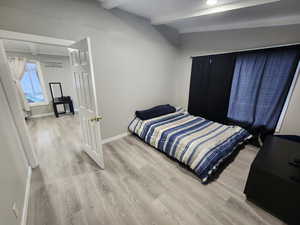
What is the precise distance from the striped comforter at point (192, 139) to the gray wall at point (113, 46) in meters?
0.63

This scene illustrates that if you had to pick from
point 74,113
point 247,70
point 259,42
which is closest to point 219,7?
point 259,42

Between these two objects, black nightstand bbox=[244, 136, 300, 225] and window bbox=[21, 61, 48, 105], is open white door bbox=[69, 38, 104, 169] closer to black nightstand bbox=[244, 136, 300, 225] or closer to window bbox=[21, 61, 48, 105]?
black nightstand bbox=[244, 136, 300, 225]

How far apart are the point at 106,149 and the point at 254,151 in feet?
9.94

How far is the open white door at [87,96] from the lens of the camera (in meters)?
1.63

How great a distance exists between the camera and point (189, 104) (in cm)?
361

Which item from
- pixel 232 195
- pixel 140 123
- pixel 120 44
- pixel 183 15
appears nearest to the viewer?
pixel 232 195

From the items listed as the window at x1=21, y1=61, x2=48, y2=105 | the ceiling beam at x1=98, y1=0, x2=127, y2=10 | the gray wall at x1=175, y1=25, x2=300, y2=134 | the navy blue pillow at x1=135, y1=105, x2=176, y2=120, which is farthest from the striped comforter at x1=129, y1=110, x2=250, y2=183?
the window at x1=21, y1=61, x2=48, y2=105

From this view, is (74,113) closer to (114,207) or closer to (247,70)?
(114,207)

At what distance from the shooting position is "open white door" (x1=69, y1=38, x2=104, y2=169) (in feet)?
5.34

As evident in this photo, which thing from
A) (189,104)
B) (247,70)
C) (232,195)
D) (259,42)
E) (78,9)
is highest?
(78,9)

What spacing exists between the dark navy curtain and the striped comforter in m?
0.44

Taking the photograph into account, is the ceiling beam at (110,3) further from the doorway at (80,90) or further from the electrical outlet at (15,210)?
the electrical outlet at (15,210)

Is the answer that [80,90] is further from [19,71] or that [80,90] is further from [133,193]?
[19,71]

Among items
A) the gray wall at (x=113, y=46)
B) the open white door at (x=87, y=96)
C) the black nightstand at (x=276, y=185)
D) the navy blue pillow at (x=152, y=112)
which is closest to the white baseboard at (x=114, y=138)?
the gray wall at (x=113, y=46)
